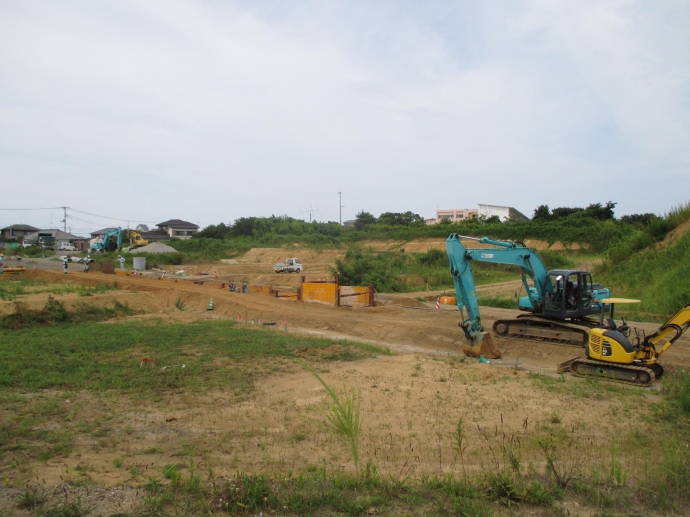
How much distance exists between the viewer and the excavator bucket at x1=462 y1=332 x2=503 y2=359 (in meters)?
14.8

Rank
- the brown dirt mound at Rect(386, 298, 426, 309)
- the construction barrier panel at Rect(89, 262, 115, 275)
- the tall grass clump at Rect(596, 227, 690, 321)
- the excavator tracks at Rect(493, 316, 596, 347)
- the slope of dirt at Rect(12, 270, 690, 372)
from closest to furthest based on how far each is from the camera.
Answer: the excavator tracks at Rect(493, 316, 596, 347)
the slope of dirt at Rect(12, 270, 690, 372)
the tall grass clump at Rect(596, 227, 690, 321)
the brown dirt mound at Rect(386, 298, 426, 309)
the construction barrier panel at Rect(89, 262, 115, 275)

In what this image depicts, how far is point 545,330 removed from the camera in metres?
16.4

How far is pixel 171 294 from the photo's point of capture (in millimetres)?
25453

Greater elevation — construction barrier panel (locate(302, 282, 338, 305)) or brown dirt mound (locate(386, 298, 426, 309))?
construction barrier panel (locate(302, 282, 338, 305))

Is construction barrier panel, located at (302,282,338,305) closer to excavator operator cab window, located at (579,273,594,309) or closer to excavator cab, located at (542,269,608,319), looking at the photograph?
excavator cab, located at (542,269,608,319)

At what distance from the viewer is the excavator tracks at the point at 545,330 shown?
15.6 metres

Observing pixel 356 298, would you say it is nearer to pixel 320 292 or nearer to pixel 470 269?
pixel 320 292

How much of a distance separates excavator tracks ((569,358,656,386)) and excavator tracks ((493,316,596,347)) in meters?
3.50

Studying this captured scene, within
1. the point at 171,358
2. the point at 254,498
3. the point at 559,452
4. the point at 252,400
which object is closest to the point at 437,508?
the point at 254,498

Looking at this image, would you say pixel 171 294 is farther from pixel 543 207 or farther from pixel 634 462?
pixel 543 207

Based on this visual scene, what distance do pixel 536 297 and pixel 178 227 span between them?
9782cm

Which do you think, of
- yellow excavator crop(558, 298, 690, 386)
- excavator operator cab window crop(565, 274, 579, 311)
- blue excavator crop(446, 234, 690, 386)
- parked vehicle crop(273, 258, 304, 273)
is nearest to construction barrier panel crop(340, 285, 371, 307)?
blue excavator crop(446, 234, 690, 386)

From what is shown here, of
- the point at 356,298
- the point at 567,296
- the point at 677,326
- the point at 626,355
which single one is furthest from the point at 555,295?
the point at 356,298

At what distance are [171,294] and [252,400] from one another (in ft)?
57.9
